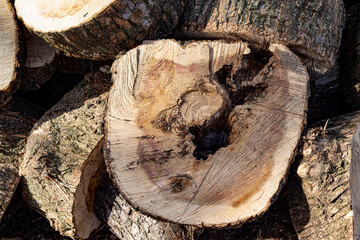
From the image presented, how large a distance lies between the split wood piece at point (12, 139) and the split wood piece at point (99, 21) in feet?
2.20

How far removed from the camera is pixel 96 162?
6.12ft

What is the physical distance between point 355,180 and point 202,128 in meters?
0.84

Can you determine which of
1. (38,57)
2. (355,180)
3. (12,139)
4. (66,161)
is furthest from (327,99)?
(12,139)

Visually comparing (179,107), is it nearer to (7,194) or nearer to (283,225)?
(283,225)

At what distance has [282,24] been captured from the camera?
5.53ft

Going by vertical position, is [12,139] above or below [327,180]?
below

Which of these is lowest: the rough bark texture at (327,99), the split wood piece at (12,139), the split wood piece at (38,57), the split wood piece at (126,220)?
the split wood piece at (126,220)

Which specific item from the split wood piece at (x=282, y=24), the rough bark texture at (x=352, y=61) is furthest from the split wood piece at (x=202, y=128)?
the rough bark texture at (x=352, y=61)

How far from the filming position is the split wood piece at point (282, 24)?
1.69 meters

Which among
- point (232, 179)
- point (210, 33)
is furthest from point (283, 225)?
point (210, 33)

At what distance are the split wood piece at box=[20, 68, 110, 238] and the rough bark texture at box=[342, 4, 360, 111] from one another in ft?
A: 5.18

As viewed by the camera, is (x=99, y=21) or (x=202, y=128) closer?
(x=202, y=128)

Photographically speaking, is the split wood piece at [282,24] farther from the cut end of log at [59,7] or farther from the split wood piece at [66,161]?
the split wood piece at [66,161]

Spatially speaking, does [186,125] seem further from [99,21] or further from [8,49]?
[8,49]
